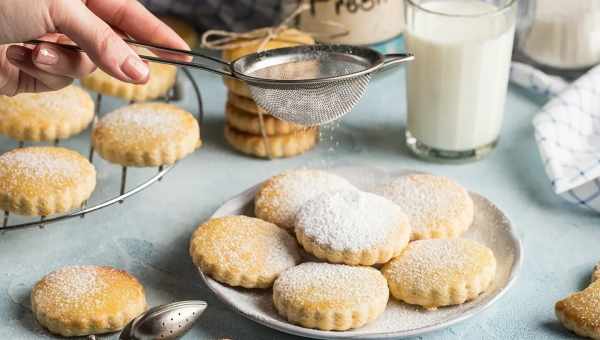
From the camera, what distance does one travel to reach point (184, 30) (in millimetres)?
2137

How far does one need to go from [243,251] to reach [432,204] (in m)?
0.32

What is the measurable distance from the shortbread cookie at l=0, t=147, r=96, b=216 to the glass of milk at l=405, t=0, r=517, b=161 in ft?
2.01

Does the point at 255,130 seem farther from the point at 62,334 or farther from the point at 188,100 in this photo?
the point at 62,334

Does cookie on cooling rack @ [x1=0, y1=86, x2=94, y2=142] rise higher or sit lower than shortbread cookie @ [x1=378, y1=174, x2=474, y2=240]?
higher

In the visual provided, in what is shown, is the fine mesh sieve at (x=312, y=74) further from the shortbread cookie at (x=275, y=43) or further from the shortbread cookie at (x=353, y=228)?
the shortbread cookie at (x=275, y=43)

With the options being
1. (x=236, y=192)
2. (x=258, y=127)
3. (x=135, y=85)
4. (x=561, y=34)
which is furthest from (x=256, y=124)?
(x=561, y=34)

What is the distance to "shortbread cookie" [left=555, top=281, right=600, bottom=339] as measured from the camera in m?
1.23

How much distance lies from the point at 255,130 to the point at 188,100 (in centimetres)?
27

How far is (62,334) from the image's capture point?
4.16 ft

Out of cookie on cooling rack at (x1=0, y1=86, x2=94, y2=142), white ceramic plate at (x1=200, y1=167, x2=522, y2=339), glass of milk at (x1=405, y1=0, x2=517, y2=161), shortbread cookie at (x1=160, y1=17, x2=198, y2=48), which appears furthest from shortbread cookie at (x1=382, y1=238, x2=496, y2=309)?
shortbread cookie at (x1=160, y1=17, x2=198, y2=48)

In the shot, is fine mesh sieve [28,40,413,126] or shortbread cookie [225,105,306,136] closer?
fine mesh sieve [28,40,413,126]

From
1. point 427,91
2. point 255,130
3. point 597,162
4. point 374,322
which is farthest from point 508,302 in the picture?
point 255,130

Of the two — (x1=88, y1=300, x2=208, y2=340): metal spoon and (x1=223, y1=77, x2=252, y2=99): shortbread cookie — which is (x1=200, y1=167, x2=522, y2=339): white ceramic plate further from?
(x1=223, y1=77, x2=252, y2=99): shortbread cookie

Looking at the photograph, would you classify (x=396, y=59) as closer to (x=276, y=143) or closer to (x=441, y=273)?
(x=441, y=273)
